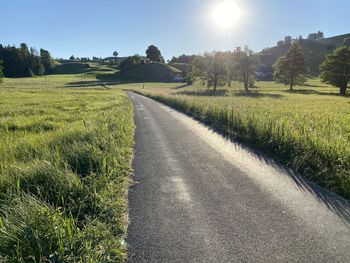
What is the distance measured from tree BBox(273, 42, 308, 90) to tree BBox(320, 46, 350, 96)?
9351 millimetres

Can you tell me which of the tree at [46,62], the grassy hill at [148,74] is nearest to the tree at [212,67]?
the grassy hill at [148,74]

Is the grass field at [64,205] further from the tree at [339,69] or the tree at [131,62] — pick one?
the tree at [131,62]

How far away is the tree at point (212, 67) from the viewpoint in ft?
226

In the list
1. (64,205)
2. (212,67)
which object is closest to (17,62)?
(212,67)

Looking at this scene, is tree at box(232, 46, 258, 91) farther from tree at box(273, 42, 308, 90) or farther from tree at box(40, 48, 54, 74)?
tree at box(40, 48, 54, 74)

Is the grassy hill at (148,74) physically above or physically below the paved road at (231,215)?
above

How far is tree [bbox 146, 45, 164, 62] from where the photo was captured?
17175 cm

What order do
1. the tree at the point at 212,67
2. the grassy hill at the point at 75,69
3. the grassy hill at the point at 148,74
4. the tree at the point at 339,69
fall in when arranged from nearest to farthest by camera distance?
the tree at the point at 339,69 → the tree at the point at 212,67 → the grassy hill at the point at 148,74 → the grassy hill at the point at 75,69

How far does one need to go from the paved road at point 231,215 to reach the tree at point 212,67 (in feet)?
205

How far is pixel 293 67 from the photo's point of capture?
6888 cm

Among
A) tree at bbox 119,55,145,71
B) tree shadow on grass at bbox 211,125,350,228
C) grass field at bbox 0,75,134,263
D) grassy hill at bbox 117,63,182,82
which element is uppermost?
tree at bbox 119,55,145,71

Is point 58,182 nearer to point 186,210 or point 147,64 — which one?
point 186,210

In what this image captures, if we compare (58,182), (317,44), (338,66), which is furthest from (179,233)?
(317,44)

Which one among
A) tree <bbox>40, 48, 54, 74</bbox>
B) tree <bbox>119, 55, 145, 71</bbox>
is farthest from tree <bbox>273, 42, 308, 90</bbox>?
tree <bbox>40, 48, 54, 74</bbox>
